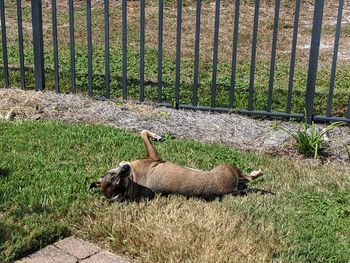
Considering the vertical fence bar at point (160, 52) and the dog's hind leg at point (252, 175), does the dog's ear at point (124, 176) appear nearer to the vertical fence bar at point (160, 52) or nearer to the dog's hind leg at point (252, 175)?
the dog's hind leg at point (252, 175)

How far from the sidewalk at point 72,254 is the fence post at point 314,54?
3.63 m

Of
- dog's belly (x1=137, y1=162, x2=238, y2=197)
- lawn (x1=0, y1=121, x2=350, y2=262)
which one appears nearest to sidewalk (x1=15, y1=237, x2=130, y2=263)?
lawn (x1=0, y1=121, x2=350, y2=262)

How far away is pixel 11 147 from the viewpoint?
217 inches

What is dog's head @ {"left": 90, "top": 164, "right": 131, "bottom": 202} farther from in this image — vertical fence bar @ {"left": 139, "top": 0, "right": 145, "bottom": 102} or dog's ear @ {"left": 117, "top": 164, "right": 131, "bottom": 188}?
vertical fence bar @ {"left": 139, "top": 0, "right": 145, "bottom": 102}

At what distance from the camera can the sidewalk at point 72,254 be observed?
3.64m

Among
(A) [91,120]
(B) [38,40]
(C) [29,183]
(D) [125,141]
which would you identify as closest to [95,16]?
(B) [38,40]

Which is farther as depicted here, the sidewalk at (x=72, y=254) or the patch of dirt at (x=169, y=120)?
the patch of dirt at (x=169, y=120)

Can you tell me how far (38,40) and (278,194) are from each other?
404cm

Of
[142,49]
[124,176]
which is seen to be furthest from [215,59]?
[124,176]

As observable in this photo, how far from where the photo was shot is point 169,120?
6613 mm

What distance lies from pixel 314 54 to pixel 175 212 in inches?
128

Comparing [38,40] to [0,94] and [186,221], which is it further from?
[186,221]

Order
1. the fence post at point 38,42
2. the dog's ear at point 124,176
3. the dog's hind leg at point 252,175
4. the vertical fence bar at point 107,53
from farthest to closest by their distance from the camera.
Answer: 1. the fence post at point 38,42
2. the vertical fence bar at point 107,53
3. the dog's hind leg at point 252,175
4. the dog's ear at point 124,176

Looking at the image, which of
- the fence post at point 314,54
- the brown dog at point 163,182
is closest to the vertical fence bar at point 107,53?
the fence post at point 314,54
